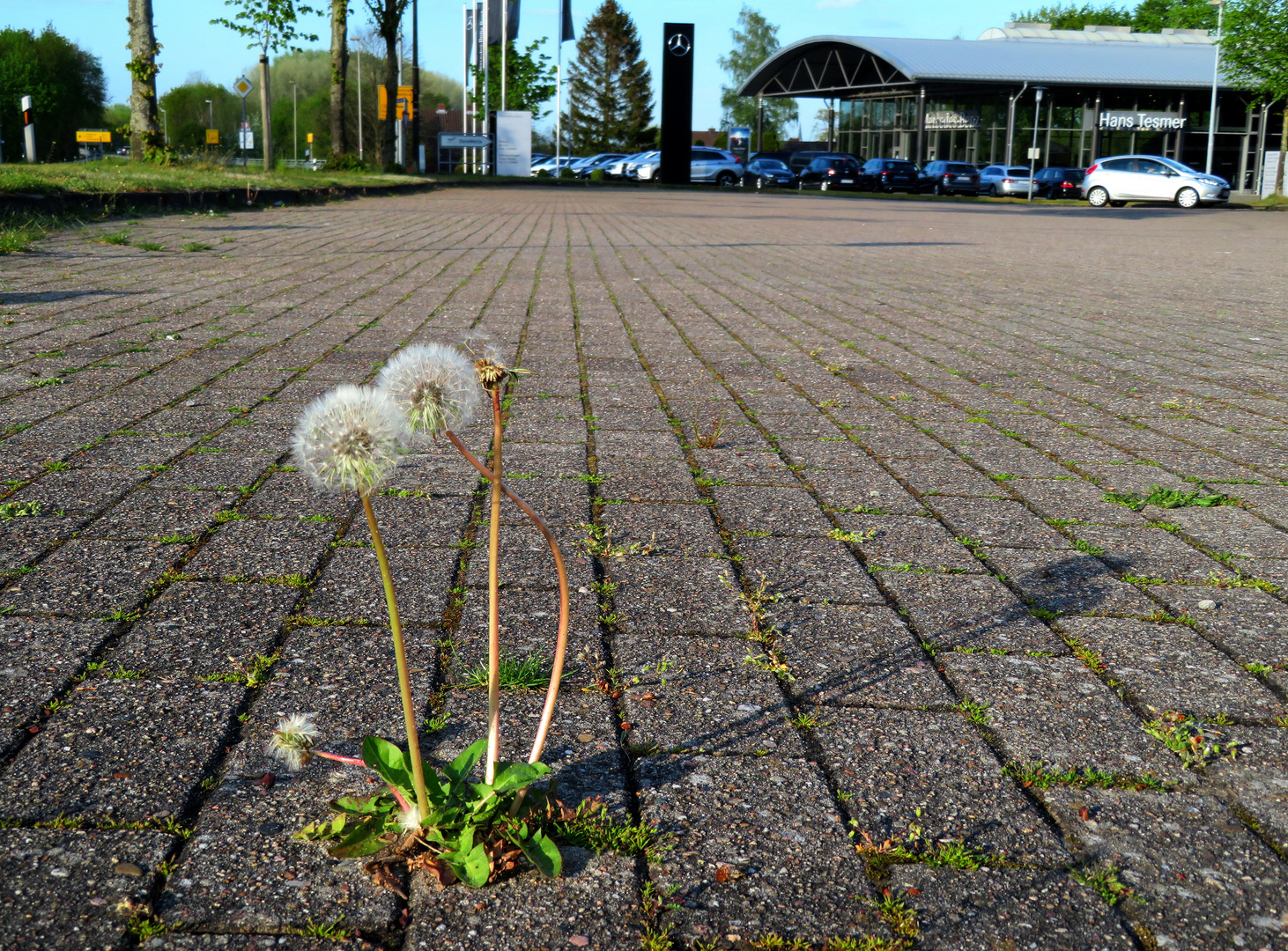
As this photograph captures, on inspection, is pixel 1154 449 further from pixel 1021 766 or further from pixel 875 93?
pixel 875 93

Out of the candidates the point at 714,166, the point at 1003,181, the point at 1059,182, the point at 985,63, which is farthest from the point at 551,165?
the point at 1059,182

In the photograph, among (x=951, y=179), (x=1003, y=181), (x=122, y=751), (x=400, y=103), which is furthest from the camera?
(x=1003, y=181)

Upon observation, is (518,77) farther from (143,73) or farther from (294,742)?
(294,742)

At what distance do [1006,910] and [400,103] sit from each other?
41823mm

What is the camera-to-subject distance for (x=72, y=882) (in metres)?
1.72

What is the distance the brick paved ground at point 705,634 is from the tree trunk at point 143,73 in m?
16.5

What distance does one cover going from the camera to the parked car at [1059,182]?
42969 millimetres

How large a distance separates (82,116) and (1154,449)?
69.3 metres

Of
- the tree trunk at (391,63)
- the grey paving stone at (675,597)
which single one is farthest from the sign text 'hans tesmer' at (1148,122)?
the grey paving stone at (675,597)

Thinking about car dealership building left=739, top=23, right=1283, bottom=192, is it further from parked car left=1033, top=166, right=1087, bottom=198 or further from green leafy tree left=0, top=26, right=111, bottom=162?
Answer: green leafy tree left=0, top=26, right=111, bottom=162

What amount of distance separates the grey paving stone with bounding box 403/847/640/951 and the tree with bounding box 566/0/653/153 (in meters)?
99.1

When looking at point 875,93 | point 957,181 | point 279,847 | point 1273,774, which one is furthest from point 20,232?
point 875,93

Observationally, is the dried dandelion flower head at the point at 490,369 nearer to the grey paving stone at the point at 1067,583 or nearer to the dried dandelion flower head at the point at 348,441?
the dried dandelion flower head at the point at 348,441

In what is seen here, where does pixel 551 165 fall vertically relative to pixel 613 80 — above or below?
below
